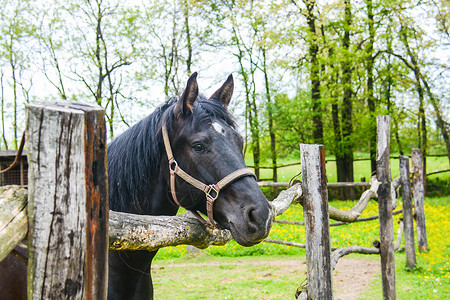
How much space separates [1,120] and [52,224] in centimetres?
2087

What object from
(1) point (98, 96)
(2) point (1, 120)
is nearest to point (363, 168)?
(1) point (98, 96)

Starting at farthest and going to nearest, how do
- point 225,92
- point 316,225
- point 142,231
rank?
point 316,225, point 225,92, point 142,231

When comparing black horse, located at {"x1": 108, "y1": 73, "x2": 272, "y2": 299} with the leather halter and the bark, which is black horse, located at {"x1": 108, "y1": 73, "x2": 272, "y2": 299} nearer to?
the leather halter

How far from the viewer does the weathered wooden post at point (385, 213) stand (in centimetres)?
374

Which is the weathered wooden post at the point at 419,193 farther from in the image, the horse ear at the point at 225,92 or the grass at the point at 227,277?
the horse ear at the point at 225,92

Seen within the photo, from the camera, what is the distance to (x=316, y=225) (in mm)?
2508

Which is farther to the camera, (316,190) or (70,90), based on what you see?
(70,90)

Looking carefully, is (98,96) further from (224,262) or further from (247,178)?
(247,178)

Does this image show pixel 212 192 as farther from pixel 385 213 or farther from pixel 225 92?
pixel 385 213

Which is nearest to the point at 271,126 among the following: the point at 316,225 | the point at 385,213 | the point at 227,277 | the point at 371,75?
the point at 371,75

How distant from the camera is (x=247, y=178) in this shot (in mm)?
1791

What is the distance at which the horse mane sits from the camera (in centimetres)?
208

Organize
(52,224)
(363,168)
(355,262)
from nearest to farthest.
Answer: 1. (52,224)
2. (355,262)
3. (363,168)

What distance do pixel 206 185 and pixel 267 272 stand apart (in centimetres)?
511
